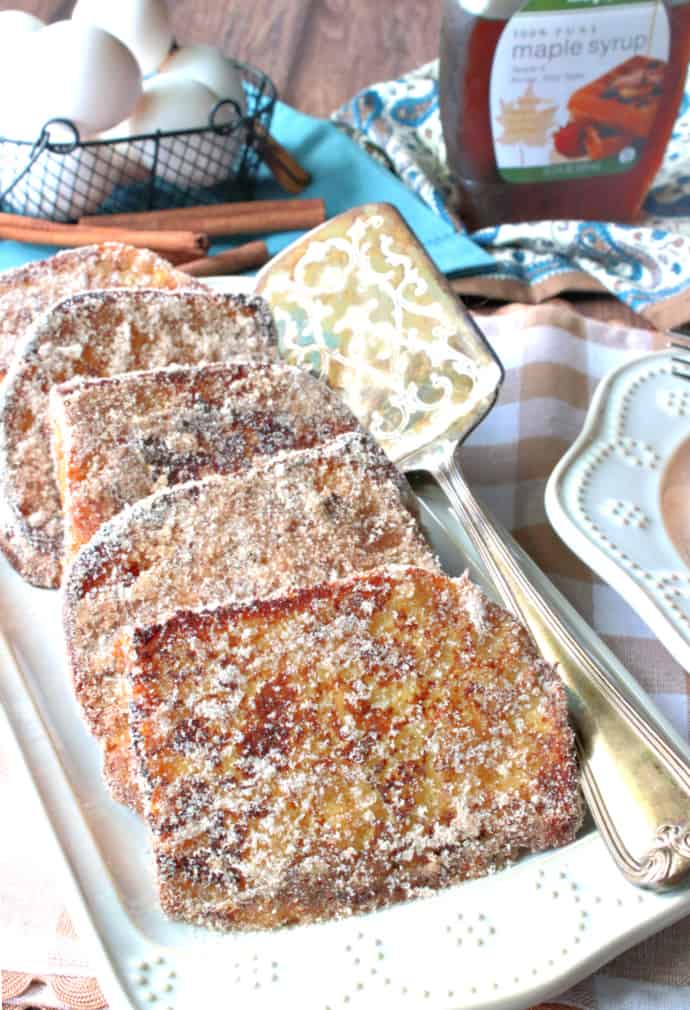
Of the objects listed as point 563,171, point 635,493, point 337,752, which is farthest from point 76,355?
point 563,171

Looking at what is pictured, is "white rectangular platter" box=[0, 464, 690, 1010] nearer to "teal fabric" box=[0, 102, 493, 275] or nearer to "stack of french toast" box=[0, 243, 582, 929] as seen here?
"stack of french toast" box=[0, 243, 582, 929]

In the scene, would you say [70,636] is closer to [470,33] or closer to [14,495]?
[14,495]

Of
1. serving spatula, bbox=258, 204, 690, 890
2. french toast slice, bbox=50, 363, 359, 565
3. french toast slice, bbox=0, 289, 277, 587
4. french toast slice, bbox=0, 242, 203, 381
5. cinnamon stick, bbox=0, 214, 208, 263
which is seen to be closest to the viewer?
serving spatula, bbox=258, 204, 690, 890

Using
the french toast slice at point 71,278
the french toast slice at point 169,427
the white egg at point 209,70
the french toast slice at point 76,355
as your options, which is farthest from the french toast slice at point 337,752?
the white egg at point 209,70

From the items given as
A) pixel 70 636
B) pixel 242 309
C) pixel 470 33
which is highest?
pixel 470 33

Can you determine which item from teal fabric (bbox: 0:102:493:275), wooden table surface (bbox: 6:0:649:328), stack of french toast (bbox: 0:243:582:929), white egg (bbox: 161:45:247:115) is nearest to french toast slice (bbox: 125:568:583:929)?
stack of french toast (bbox: 0:243:582:929)

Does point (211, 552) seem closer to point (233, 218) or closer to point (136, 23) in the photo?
point (233, 218)

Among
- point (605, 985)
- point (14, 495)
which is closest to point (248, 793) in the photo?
point (605, 985)
